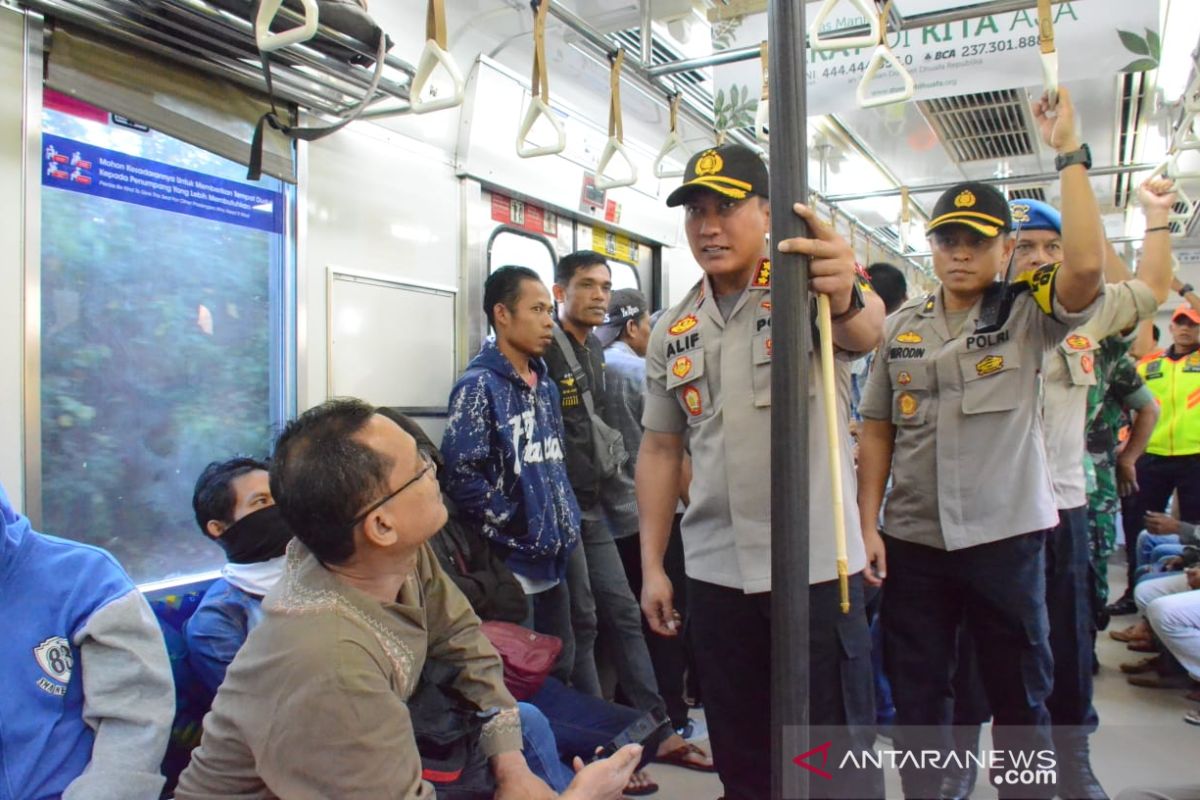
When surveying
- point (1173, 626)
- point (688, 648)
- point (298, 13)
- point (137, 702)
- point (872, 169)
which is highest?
point (872, 169)

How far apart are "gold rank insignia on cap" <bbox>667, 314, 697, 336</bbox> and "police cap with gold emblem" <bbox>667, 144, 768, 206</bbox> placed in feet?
0.88

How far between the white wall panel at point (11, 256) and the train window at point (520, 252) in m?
1.96

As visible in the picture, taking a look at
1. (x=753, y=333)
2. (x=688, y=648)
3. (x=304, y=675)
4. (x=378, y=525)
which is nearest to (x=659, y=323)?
(x=753, y=333)

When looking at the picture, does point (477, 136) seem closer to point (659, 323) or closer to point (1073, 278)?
point (659, 323)

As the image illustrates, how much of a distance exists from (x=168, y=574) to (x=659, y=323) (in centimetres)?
186

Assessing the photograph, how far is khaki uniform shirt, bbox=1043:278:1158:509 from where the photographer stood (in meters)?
2.54

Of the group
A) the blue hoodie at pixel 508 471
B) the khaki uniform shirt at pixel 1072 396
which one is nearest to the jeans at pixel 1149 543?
the khaki uniform shirt at pixel 1072 396

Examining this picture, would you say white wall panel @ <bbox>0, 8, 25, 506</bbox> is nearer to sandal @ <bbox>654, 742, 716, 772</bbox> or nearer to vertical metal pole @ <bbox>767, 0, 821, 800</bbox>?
vertical metal pole @ <bbox>767, 0, 821, 800</bbox>

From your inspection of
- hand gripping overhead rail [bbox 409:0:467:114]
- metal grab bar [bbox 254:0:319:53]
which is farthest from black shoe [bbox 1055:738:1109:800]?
metal grab bar [bbox 254:0:319:53]

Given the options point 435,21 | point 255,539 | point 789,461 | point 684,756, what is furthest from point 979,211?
point 684,756

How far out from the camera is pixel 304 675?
128cm

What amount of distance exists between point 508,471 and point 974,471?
1592 mm

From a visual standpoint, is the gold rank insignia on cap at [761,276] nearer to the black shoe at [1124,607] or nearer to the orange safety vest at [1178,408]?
the orange safety vest at [1178,408]

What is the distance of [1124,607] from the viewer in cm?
544
